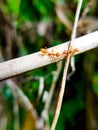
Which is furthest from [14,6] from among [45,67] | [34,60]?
[34,60]

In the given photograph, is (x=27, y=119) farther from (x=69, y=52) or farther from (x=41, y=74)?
(x=69, y=52)

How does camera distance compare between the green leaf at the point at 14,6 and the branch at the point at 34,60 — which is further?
the green leaf at the point at 14,6

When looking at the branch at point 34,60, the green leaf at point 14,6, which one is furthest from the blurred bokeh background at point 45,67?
the branch at point 34,60

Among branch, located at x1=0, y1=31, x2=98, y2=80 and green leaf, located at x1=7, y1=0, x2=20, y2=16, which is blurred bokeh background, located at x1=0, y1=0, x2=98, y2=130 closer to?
green leaf, located at x1=7, y1=0, x2=20, y2=16

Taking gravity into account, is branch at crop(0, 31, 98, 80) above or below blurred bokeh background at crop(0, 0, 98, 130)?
below

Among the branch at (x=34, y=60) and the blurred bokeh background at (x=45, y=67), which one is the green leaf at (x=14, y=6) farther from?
the branch at (x=34, y=60)

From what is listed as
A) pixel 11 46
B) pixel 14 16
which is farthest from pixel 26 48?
pixel 14 16

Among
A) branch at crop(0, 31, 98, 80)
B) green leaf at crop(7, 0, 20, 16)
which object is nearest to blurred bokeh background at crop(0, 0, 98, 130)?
green leaf at crop(7, 0, 20, 16)
